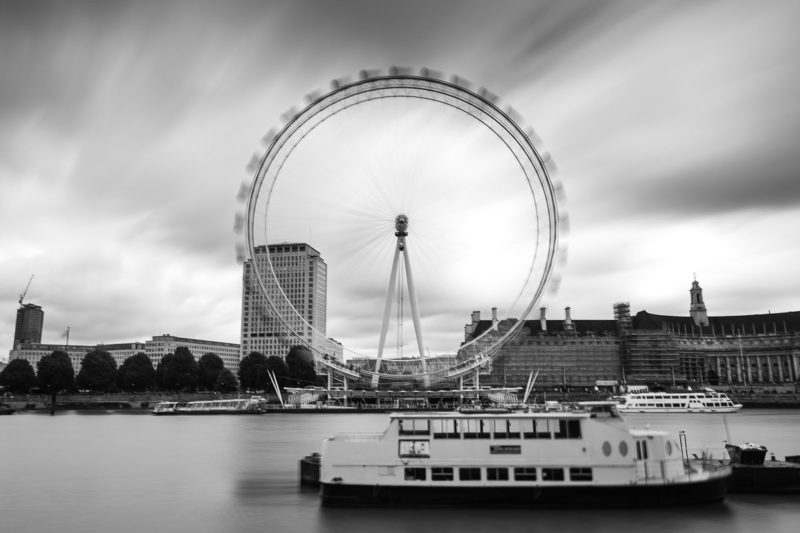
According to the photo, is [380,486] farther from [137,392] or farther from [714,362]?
[714,362]

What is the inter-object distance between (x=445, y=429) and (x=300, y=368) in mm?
133342

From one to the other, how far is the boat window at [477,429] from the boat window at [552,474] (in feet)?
9.89

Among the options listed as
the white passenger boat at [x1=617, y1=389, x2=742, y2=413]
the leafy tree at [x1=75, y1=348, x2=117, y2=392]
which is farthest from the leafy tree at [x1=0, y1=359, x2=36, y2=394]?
the white passenger boat at [x1=617, y1=389, x2=742, y2=413]

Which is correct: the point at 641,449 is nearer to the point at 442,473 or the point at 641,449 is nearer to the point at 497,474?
the point at 497,474

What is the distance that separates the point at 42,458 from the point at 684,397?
115m

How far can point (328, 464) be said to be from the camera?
30.5 meters

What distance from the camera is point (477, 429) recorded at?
2989 cm

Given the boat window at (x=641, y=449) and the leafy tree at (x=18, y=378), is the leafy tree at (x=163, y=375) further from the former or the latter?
the boat window at (x=641, y=449)

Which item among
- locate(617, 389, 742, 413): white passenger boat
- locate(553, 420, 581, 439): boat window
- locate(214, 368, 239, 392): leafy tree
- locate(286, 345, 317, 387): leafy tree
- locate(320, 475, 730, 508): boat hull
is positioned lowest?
locate(320, 475, 730, 508): boat hull

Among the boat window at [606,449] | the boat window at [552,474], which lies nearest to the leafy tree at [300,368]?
the boat window at [552,474]

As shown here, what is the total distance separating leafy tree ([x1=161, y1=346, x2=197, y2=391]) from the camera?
139 m

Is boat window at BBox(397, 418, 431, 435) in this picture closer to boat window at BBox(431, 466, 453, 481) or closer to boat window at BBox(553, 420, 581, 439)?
boat window at BBox(431, 466, 453, 481)

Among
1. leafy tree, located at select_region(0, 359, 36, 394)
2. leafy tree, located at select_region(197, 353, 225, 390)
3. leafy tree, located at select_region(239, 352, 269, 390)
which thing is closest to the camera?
leafy tree, located at select_region(0, 359, 36, 394)

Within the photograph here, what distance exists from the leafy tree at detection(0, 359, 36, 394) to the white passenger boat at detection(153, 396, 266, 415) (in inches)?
1281
